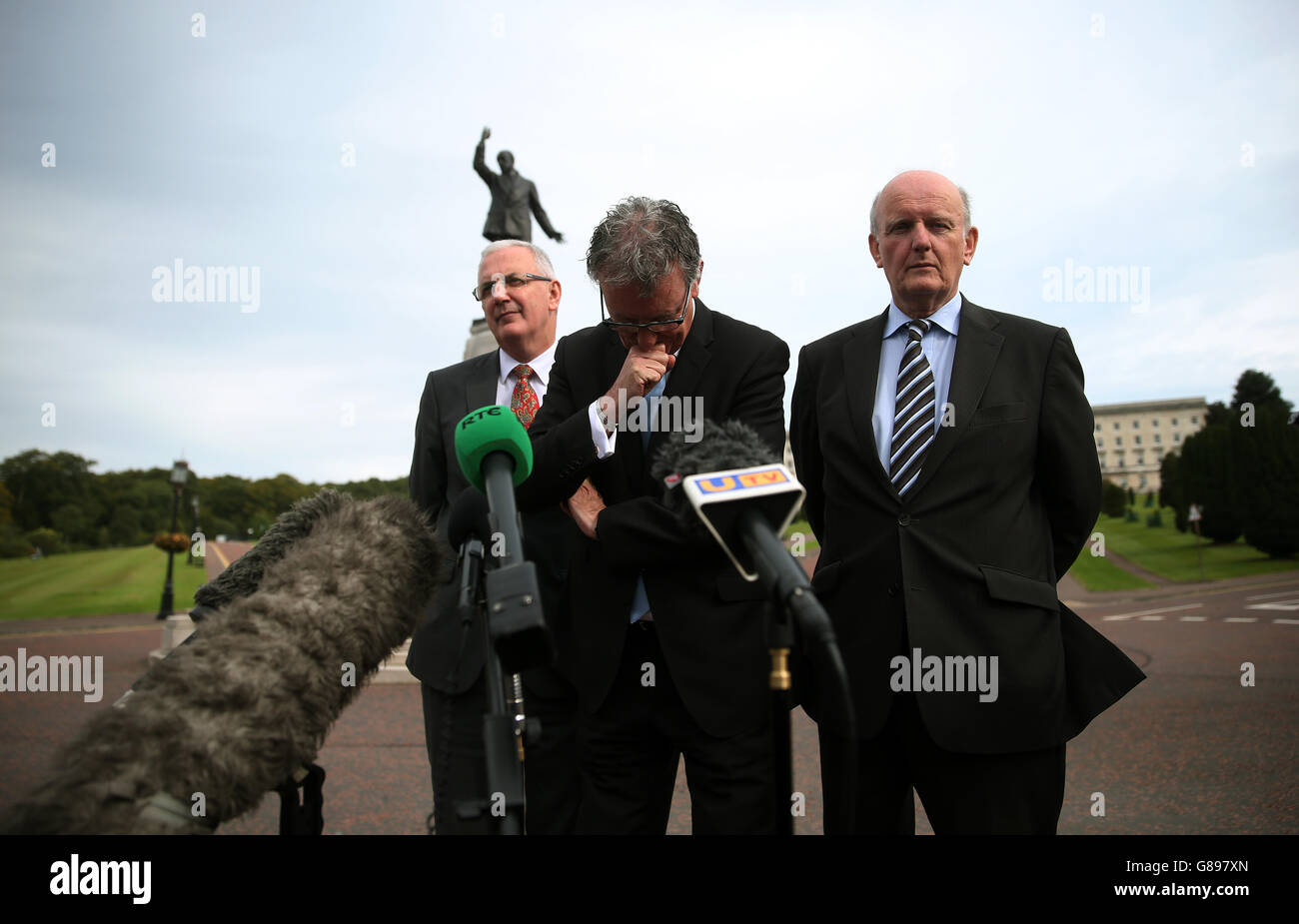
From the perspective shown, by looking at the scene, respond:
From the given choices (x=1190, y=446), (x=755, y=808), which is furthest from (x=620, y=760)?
(x=1190, y=446)

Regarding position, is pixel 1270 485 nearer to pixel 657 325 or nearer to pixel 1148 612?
pixel 1148 612

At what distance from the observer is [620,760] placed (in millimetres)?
2840

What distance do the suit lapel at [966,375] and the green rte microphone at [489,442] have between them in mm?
1575

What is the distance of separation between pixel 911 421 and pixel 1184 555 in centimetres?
4952

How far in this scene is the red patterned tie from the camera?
4035 millimetres

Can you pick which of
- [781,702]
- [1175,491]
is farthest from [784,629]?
[1175,491]

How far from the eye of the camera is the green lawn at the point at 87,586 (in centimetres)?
3106

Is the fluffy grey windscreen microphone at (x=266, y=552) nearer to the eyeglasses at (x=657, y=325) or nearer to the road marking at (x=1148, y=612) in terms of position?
the eyeglasses at (x=657, y=325)

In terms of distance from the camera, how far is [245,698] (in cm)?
166

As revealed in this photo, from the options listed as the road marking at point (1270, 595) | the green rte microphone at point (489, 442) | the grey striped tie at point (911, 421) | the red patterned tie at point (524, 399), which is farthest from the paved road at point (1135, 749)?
the road marking at point (1270, 595)

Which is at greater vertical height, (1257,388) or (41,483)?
(1257,388)
